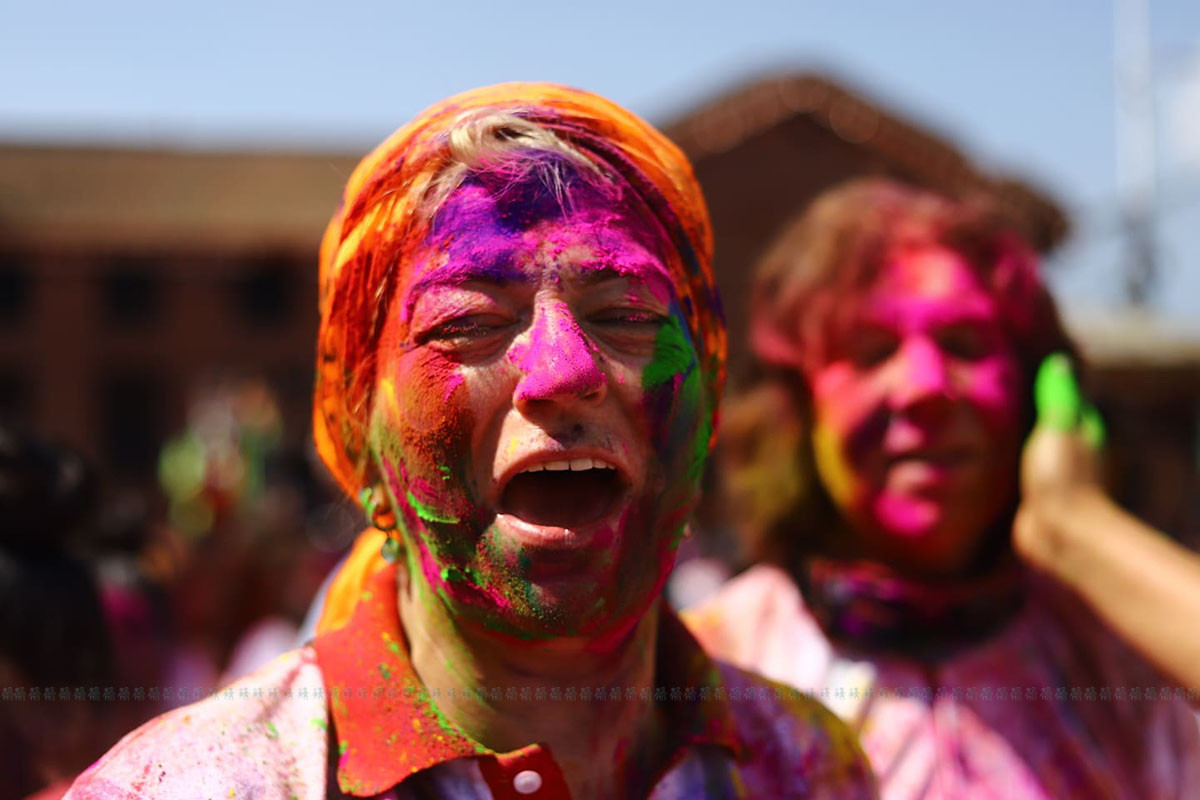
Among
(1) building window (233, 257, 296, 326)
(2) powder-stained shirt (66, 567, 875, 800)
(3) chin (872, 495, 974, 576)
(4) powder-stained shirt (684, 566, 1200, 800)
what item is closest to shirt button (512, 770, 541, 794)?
(2) powder-stained shirt (66, 567, 875, 800)

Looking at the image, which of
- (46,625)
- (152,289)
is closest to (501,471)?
(46,625)

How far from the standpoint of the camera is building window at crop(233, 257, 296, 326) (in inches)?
943

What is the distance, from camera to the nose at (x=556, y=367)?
1.34 m

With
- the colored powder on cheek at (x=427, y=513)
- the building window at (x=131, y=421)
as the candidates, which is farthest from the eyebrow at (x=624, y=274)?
the building window at (x=131, y=421)

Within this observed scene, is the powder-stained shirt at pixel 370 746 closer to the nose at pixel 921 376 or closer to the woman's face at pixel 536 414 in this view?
the woman's face at pixel 536 414

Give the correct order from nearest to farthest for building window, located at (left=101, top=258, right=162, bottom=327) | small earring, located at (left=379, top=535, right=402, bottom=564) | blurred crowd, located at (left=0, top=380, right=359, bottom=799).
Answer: small earring, located at (left=379, top=535, right=402, bottom=564) < blurred crowd, located at (left=0, top=380, right=359, bottom=799) < building window, located at (left=101, top=258, right=162, bottom=327)

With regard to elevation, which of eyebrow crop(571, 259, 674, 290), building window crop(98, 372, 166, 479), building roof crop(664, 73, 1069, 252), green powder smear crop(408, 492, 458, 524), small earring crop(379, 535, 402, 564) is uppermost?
eyebrow crop(571, 259, 674, 290)

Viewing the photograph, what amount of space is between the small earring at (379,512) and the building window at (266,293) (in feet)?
76.3

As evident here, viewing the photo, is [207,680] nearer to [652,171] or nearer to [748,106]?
[652,171]

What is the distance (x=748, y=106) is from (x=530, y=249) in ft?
59.1

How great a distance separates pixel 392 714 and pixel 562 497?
1.14 feet

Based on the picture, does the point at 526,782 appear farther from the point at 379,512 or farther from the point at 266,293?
the point at 266,293

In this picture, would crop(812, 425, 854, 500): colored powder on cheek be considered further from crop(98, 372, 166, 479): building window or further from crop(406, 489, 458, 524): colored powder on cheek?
crop(98, 372, 166, 479): building window

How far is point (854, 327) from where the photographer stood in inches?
94.2
